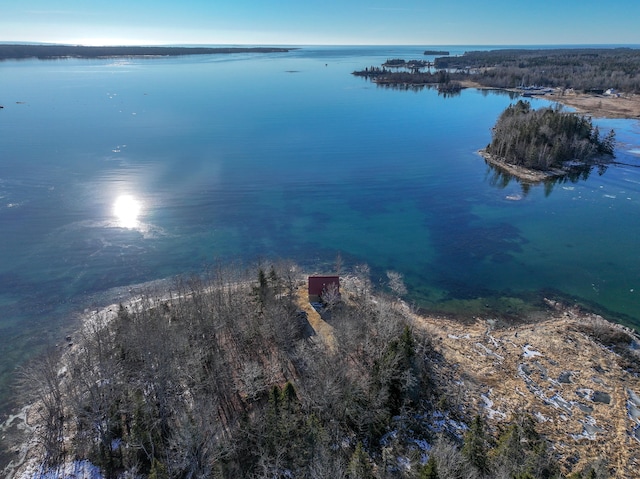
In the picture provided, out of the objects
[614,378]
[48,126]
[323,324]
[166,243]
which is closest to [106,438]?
[323,324]

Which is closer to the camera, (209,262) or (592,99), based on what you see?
(209,262)

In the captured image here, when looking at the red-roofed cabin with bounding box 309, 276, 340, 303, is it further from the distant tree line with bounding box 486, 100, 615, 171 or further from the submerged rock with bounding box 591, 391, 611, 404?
the distant tree line with bounding box 486, 100, 615, 171

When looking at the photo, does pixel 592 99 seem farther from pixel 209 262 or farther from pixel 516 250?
pixel 209 262

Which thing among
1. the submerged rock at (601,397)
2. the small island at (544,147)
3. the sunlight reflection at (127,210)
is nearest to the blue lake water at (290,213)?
the sunlight reflection at (127,210)

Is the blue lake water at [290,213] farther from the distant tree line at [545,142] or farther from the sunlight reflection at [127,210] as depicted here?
the distant tree line at [545,142]

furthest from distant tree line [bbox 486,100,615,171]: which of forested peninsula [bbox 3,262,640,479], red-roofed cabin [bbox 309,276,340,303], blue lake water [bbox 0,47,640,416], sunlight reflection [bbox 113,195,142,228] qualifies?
sunlight reflection [bbox 113,195,142,228]

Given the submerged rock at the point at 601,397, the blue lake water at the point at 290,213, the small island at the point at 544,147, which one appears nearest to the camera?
the submerged rock at the point at 601,397

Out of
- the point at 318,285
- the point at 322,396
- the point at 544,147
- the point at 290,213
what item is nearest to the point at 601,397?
the point at 322,396

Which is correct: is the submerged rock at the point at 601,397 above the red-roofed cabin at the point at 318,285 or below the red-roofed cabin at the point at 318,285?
below
